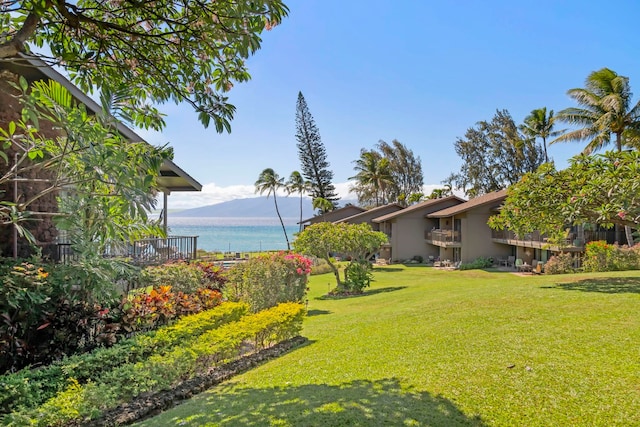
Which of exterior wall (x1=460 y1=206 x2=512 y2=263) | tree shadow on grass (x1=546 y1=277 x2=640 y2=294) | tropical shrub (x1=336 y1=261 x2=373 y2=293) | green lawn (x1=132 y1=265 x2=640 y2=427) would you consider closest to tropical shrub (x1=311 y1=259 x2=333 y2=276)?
tropical shrub (x1=336 y1=261 x2=373 y2=293)

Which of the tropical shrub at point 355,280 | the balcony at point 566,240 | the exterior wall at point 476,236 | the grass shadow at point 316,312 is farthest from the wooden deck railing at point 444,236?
the grass shadow at point 316,312

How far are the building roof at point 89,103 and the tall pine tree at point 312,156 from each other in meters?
40.7

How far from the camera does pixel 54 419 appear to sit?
4.79 meters

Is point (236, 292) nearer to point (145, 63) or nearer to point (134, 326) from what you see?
point (134, 326)

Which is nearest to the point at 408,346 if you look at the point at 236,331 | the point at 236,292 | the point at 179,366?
the point at 236,331

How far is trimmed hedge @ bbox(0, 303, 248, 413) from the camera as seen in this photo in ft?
16.8

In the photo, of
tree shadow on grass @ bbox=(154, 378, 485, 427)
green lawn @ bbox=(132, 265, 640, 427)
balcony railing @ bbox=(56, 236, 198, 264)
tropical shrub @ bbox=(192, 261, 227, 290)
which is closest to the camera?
tree shadow on grass @ bbox=(154, 378, 485, 427)

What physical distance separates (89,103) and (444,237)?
29.0 m

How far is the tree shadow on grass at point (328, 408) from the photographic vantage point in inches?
166

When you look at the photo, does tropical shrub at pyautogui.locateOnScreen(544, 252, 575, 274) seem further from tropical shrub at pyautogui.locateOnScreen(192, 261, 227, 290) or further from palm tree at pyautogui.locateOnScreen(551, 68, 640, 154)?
tropical shrub at pyautogui.locateOnScreen(192, 261, 227, 290)

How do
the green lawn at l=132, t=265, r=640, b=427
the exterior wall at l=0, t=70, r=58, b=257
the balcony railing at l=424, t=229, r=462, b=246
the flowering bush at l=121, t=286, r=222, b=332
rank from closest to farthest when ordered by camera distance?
the green lawn at l=132, t=265, r=640, b=427 < the flowering bush at l=121, t=286, r=222, b=332 < the exterior wall at l=0, t=70, r=58, b=257 < the balcony railing at l=424, t=229, r=462, b=246

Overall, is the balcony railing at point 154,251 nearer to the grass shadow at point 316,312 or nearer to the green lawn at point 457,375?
the grass shadow at point 316,312

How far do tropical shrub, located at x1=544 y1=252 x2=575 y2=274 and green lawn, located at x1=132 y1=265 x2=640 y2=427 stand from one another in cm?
1302

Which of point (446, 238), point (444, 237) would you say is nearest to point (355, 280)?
point (446, 238)
